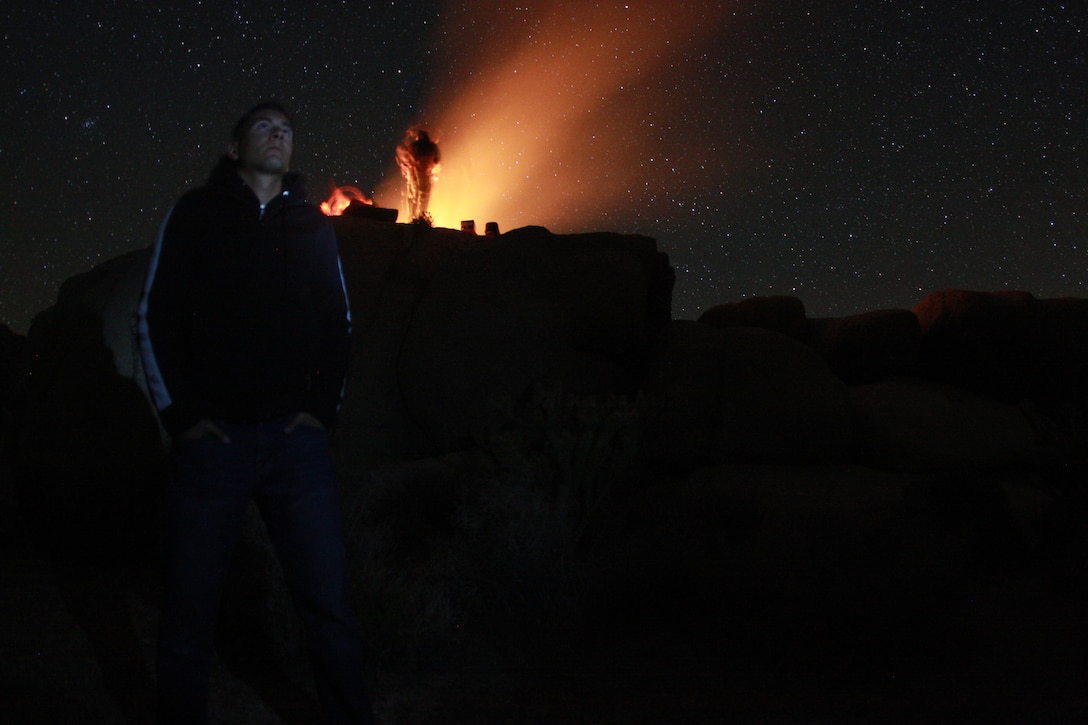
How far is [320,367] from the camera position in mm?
2705

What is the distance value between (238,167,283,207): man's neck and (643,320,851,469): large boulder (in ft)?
25.1

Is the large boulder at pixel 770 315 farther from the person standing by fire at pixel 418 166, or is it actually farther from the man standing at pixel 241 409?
the man standing at pixel 241 409

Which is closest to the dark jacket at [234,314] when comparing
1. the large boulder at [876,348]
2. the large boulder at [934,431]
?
the large boulder at [934,431]

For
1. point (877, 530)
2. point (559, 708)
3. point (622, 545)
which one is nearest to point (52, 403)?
point (622, 545)

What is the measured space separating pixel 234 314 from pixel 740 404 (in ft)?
29.2

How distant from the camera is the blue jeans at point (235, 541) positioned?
251 centimetres

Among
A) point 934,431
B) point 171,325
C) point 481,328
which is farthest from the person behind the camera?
point 934,431

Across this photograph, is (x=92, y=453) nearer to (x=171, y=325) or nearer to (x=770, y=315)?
(x=171, y=325)

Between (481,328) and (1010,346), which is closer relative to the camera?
(481,328)

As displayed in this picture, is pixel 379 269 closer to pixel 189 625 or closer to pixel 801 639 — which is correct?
pixel 801 639

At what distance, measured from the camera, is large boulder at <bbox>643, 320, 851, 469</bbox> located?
1044 centimetres

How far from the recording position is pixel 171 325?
8.36 ft

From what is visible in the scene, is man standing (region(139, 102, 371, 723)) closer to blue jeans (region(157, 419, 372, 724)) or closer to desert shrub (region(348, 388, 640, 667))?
blue jeans (region(157, 419, 372, 724))

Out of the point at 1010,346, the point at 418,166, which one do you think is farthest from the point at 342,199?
the point at 1010,346
